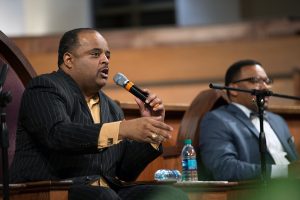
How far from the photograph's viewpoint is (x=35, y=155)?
3.01 metres

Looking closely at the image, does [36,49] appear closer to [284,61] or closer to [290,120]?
[284,61]

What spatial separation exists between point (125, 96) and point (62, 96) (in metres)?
3.01

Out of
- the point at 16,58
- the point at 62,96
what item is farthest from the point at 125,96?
the point at 62,96

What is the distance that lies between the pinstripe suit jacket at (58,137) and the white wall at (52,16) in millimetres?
3728

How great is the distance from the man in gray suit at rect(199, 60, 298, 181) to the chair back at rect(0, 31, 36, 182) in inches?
40.5

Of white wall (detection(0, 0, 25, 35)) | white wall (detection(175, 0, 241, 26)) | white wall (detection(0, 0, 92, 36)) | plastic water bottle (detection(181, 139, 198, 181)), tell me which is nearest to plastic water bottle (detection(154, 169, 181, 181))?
plastic water bottle (detection(181, 139, 198, 181))

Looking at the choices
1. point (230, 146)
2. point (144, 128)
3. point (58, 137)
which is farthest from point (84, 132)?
point (230, 146)

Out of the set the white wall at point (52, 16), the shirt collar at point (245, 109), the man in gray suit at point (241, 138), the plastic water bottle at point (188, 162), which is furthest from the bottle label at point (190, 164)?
the white wall at point (52, 16)

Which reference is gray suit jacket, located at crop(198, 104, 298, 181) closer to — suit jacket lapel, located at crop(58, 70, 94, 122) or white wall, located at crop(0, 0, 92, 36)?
suit jacket lapel, located at crop(58, 70, 94, 122)

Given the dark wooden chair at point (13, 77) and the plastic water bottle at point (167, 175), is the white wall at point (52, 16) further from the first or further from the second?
the plastic water bottle at point (167, 175)

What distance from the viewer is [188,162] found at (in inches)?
144

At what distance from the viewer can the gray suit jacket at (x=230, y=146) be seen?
150 inches

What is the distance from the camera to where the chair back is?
3.41 metres

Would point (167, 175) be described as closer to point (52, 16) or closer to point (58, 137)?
point (58, 137)
